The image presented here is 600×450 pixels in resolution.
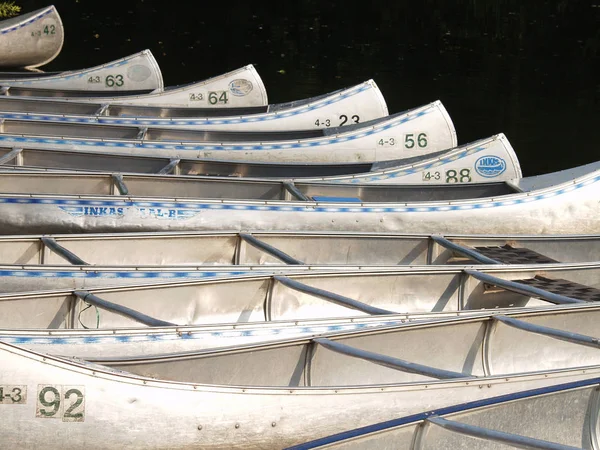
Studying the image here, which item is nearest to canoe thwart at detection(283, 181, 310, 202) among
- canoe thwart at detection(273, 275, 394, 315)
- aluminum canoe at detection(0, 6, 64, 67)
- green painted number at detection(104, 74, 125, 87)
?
canoe thwart at detection(273, 275, 394, 315)

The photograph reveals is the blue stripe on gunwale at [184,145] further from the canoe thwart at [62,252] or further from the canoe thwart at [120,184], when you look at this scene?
the canoe thwart at [62,252]

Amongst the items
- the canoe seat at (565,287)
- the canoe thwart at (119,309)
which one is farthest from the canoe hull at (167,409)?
the canoe seat at (565,287)

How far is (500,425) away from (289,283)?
2.03 metres

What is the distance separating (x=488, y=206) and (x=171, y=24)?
14.3 m

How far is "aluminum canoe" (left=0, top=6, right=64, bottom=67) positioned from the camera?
15.2 meters

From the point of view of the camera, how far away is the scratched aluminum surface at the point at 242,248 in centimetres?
697

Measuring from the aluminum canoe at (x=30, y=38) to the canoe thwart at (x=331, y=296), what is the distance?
33.0 ft

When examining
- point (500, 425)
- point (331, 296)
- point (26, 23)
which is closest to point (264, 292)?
point (331, 296)

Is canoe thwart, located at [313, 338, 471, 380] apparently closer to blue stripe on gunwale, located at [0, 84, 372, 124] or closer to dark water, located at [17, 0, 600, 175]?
blue stripe on gunwale, located at [0, 84, 372, 124]

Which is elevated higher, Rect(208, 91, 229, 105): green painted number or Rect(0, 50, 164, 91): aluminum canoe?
Rect(0, 50, 164, 91): aluminum canoe

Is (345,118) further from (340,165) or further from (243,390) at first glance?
(243,390)

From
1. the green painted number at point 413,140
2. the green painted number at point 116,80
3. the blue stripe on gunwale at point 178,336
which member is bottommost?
the blue stripe on gunwale at point 178,336

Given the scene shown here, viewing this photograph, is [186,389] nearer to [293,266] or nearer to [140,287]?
[140,287]

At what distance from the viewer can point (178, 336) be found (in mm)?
5621
